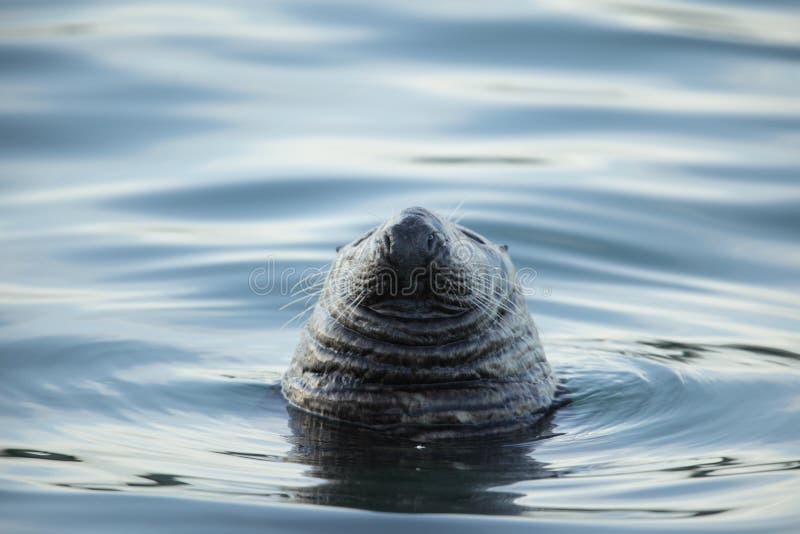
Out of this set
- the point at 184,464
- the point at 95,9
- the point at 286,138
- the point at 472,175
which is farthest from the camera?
the point at 95,9

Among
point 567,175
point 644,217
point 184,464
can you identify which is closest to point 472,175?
point 567,175

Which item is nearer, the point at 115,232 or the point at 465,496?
the point at 465,496

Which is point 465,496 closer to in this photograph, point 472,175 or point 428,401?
point 428,401

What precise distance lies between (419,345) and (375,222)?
4.49 m

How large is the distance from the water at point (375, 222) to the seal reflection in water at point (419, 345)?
223 mm

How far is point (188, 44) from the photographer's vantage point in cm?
1608

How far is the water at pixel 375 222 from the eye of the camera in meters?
5.45

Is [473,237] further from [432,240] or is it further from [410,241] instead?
A: [410,241]

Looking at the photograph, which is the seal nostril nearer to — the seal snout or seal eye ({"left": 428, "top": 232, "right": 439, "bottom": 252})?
the seal snout

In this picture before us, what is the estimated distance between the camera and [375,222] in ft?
35.7

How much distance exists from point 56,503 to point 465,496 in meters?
1.65

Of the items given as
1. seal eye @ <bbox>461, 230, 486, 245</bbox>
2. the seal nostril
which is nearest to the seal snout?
the seal nostril

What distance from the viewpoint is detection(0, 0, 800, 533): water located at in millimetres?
5453

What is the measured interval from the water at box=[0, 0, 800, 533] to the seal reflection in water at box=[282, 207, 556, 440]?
0.73ft
